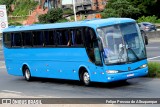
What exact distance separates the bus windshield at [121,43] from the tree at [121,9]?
52.9 metres

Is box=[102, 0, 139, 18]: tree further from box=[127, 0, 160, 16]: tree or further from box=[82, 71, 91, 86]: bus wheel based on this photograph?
box=[82, 71, 91, 86]: bus wheel

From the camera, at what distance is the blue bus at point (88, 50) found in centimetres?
1761

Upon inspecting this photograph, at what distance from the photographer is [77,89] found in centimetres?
1839

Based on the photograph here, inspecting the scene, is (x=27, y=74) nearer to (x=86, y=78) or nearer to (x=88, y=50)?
(x=86, y=78)

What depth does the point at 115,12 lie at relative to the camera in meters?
72.2

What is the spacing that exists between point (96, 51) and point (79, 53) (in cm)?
122

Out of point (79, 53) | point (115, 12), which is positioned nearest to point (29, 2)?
point (115, 12)

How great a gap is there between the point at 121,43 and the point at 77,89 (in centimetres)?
242

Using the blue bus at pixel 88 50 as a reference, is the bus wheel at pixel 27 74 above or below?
below

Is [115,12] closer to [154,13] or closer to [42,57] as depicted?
[154,13]

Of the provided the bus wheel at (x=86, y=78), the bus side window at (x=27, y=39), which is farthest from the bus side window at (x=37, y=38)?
the bus wheel at (x=86, y=78)

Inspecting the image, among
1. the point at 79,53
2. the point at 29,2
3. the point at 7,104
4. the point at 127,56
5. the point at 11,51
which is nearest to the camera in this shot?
the point at 7,104

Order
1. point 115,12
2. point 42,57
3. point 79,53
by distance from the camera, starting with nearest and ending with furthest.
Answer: point 79,53 → point 42,57 → point 115,12

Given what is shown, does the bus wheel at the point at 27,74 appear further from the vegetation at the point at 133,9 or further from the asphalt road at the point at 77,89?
the vegetation at the point at 133,9
